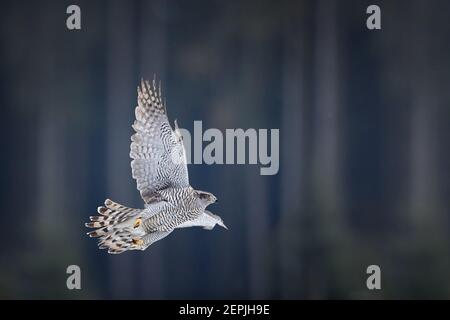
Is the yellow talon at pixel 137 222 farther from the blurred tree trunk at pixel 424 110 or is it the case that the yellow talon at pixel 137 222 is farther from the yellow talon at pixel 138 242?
the blurred tree trunk at pixel 424 110

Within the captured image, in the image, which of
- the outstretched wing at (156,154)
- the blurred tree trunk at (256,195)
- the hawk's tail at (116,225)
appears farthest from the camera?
the blurred tree trunk at (256,195)

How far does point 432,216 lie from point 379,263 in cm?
52

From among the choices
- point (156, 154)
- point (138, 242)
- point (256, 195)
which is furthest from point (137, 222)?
point (256, 195)

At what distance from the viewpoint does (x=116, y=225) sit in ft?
14.9

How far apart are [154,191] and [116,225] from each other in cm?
31

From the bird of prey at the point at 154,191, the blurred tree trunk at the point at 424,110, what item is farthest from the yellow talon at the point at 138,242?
the blurred tree trunk at the point at 424,110

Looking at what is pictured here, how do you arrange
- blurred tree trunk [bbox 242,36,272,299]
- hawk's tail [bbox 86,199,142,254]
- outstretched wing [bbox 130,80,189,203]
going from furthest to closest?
blurred tree trunk [bbox 242,36,272,299]
hawk's tail [bbox 86,199,142,254]
outstretched wing [bbox 130,80,189,203]

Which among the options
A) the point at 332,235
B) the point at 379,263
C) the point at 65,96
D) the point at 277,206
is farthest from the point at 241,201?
the point at 65,96

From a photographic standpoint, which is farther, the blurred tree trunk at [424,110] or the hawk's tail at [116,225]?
the blurred tree trunk at [424,110]

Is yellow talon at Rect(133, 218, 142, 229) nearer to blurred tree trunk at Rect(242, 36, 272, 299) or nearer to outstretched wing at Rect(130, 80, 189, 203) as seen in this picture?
outstretched wing at Rect(130, 80, 189, 203)

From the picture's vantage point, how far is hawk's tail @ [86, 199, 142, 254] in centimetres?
450

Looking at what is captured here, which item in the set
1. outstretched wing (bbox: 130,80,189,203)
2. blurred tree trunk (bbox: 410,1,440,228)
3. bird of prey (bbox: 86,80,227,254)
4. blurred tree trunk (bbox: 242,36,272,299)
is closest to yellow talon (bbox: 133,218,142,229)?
bird of prey (bbox: 86,80,227,254)

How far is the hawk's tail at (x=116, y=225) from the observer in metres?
4.50

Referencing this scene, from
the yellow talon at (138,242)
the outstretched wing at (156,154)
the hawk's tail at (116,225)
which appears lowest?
the yellow talon at (138,242)
